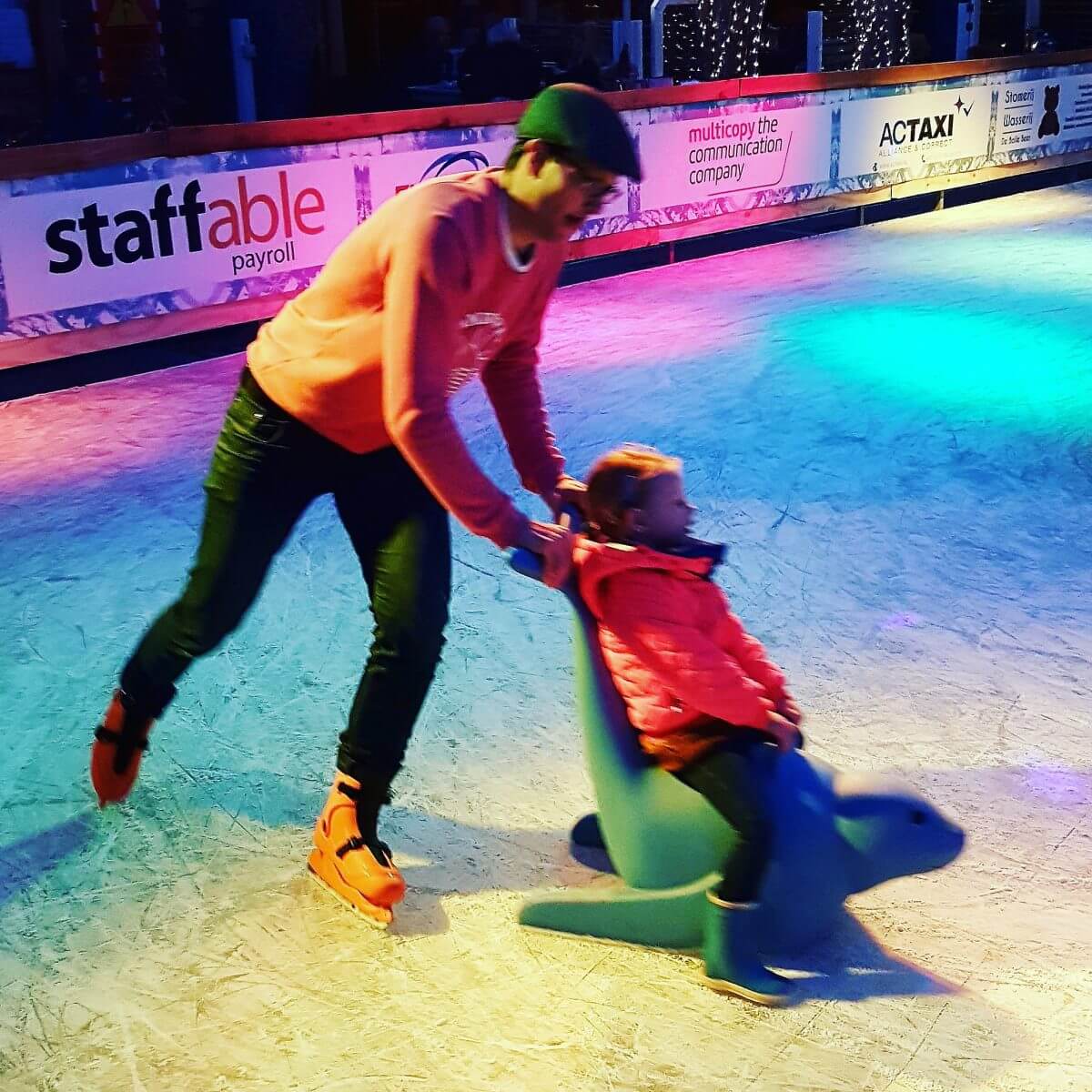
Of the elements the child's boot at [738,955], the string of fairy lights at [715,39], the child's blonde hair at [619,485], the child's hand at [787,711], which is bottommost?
the child's boot at [738,955]

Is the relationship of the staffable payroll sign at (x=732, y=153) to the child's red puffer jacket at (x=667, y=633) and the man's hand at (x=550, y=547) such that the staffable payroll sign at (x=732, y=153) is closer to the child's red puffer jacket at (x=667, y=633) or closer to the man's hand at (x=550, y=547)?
the child's red puffer jacket at (x=667, y=633)

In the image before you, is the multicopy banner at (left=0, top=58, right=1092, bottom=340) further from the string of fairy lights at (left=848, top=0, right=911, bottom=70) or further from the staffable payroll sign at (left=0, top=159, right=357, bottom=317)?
the string of fairy lights at (left=848, top=0, right=911, bottom=70)

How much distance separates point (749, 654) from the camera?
7.98 feet

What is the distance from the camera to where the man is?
82.0 inches

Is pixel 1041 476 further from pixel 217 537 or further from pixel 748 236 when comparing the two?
pixel 748 236

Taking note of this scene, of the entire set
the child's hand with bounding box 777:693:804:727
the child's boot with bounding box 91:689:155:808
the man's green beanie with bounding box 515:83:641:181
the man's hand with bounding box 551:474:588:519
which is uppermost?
the man's green beanie with bounding box 515:83:641:181

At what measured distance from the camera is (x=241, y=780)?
10.1ft

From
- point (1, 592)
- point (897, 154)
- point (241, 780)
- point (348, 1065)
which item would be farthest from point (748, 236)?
point (348, 1065)

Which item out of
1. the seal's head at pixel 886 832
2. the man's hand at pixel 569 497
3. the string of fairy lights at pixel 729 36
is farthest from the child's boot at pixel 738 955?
the string of fairy lights at pixel 729 36

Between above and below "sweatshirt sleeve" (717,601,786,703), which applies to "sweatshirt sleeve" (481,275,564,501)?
above

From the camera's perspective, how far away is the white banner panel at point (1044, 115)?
40.3 feet

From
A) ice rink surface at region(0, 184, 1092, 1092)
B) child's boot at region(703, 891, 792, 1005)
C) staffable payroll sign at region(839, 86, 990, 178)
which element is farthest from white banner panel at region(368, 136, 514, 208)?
child's boot at region(703, 891, 792, 1005)

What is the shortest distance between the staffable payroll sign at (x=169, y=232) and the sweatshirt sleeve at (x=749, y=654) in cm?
506

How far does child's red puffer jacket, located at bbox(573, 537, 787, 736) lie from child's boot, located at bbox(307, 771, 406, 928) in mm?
562
